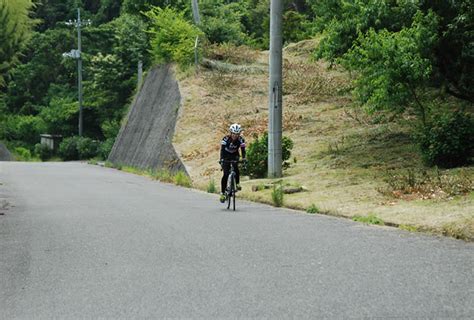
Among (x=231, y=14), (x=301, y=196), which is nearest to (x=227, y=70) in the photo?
(x=231, y=14)

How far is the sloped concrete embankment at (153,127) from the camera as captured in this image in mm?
34500

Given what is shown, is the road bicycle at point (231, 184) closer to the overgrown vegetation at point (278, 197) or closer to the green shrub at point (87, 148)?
the overgrown vegetation at point (278, 197)

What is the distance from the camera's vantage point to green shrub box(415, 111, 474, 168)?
19.3 meters

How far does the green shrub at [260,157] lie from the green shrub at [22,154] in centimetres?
4792

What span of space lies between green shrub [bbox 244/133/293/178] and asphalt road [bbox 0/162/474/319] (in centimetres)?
888

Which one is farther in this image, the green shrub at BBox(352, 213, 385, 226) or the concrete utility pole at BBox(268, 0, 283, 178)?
the concrete utility pole at BBox(268, 0, 283, 178)

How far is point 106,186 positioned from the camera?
25188mm

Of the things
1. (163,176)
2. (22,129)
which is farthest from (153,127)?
(22,129)

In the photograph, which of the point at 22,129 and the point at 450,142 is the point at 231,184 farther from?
the point at 22,129

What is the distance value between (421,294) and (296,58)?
38.5 m

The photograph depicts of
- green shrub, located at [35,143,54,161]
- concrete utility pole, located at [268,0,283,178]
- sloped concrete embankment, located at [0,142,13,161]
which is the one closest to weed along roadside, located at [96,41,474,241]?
concrete utility pole, located at [268,0,283,178]

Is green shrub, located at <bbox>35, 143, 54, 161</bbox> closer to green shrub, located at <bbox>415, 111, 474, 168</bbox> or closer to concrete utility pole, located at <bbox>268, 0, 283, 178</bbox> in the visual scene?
concrete utility pole, located at <bbox>268, 0, 283, 178</bbox>

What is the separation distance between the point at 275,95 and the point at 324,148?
4.20 m

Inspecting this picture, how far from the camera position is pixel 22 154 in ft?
226
